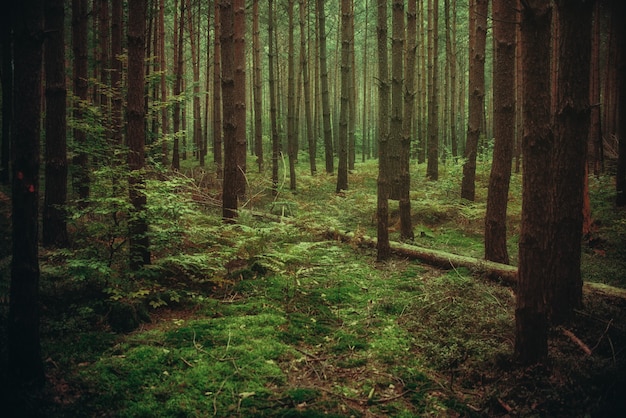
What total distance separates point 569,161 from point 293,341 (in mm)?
4101

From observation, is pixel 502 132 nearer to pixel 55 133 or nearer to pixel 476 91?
pixel 476 91

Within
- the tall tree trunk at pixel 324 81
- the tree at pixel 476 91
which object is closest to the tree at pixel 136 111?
the tree at pixel 476 91

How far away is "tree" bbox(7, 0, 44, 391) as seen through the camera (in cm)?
299

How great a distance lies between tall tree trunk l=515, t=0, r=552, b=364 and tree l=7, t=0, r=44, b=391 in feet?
14.9

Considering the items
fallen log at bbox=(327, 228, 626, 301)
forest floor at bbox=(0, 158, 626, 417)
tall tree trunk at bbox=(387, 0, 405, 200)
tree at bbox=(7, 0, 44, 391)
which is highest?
tall tree trunk at bbox=(387, 0, 405, 200)

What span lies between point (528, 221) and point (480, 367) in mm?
1638

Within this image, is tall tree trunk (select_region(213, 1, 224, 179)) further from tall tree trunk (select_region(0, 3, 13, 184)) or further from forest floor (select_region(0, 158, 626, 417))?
forest floor (select_region(0, 158, 626, 417))

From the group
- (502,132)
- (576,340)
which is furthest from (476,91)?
(576,340)

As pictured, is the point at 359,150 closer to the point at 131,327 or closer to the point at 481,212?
the point at 481,212

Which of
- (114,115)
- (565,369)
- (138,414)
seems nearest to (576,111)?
(565,369)

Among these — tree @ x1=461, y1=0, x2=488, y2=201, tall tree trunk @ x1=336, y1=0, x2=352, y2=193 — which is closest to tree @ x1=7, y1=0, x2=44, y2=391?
tree @ x1=461, y1=0, x2=488, y2=201

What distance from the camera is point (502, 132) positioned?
6.77 m

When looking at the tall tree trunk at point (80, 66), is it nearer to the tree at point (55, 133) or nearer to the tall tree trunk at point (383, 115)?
the tree at point (55, 133)

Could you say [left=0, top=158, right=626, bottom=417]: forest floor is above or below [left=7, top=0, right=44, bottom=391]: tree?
below
